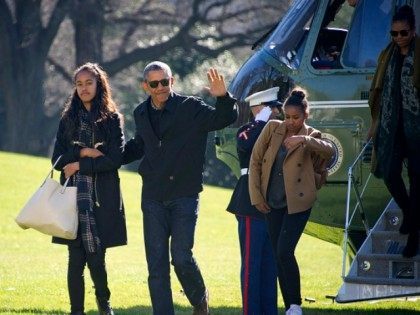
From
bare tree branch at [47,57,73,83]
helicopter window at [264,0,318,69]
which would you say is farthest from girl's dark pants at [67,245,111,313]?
bare tree branch at [47,57,73,83]

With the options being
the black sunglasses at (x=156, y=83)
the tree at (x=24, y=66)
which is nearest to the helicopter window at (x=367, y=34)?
the black sunglasses at (x=156, y=83)

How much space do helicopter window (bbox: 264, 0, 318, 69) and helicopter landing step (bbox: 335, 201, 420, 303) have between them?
7.21 feet

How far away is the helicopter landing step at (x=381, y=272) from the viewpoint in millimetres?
9367

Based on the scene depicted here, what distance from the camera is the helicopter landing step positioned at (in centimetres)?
937

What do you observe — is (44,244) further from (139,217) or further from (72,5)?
(72,5)

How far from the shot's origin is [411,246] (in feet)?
31.3

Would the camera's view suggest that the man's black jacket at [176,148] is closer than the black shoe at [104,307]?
Yes

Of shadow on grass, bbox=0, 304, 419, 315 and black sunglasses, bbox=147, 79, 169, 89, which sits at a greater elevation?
black sunglasses, bbox=147, 79, 169, 89

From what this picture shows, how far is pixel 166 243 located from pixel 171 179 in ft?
1.57

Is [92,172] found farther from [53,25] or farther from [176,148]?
[53,25]

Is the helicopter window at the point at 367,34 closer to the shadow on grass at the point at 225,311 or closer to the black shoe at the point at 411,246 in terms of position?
the black shoe at the point at 411,246

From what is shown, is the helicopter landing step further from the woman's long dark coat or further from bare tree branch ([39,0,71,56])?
bare tree branch ([39,0,71,56])

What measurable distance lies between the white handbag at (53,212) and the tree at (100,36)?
30.9 metres

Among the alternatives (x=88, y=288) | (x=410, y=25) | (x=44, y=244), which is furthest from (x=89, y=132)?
(x=44, y=244)
